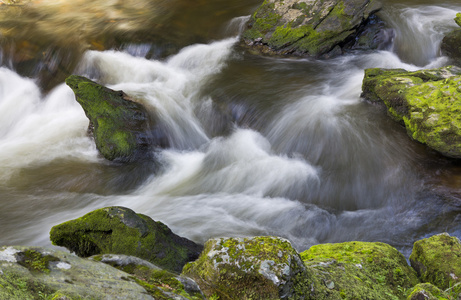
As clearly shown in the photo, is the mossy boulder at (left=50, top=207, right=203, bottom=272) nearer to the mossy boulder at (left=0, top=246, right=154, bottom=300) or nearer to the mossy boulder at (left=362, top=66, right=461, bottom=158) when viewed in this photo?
the mossy boulder at (left=0, top=246, right=154, bottom=300)

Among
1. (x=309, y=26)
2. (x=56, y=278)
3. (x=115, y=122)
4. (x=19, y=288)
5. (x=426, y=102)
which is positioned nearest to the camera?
(x=19, y=288)

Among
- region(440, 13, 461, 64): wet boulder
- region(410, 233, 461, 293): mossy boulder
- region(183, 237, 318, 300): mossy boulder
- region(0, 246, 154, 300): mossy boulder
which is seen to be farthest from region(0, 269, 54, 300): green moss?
region(440, 13, 461, 64): wet boulder

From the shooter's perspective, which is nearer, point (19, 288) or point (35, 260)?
point (19, 288)

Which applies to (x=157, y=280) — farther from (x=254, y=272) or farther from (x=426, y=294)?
(x=426, y=294)

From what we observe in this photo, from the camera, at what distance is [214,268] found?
10.1 ft

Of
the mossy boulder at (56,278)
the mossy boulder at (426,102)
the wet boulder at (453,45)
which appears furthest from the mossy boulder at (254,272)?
the wet boulder at (453,45)

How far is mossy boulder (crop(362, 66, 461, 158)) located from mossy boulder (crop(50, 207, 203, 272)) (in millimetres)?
5791

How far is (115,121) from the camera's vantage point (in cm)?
904

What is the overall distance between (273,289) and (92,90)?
8.00 m

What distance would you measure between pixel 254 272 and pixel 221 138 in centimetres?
695

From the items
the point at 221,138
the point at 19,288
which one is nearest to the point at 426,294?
the point at 19,288

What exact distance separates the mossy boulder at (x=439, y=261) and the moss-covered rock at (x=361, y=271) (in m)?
0.18

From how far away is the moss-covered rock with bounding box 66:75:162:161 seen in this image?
8.80 m

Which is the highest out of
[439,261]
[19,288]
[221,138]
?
[19,288]
